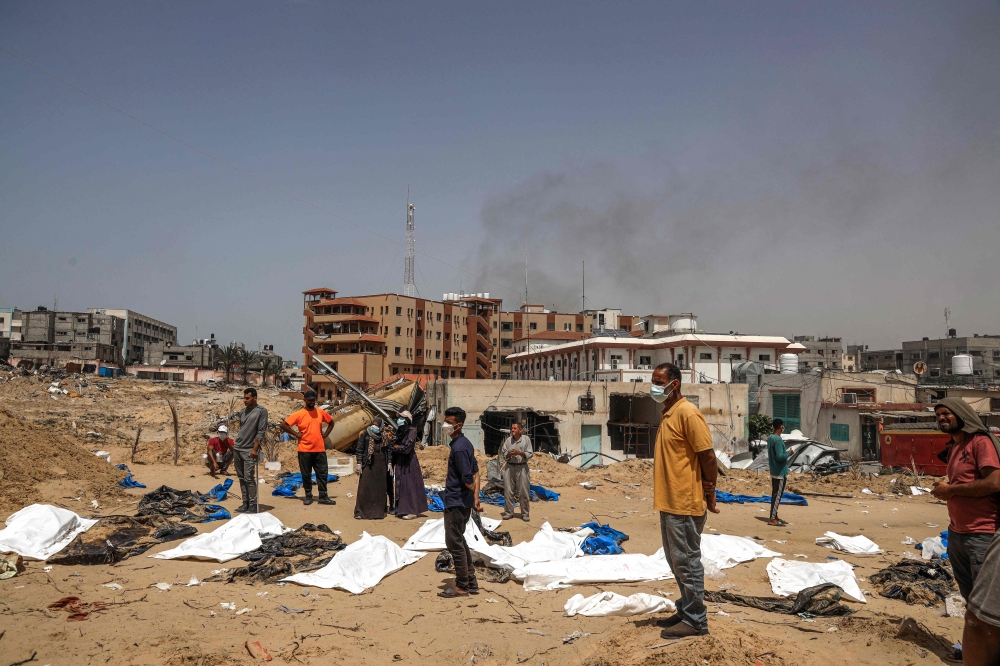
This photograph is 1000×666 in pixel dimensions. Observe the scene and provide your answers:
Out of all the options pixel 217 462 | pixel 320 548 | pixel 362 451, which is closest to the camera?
pixel 320 548

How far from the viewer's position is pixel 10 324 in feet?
336

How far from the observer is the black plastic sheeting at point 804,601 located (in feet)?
18.3

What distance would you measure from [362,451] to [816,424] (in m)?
27.5

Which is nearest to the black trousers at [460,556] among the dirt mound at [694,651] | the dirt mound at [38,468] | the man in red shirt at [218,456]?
the dirt mound at [694,651]

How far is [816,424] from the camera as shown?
31312 mm

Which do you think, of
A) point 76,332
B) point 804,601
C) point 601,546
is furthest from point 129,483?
point 76,332

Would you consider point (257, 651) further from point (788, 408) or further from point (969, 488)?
point (788, 408)

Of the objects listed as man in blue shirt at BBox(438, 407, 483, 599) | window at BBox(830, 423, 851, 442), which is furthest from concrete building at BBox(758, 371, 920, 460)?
man in blue shirt at BBox(438, 407, 483, 599)

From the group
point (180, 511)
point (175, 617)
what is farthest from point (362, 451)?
point (175, 617)

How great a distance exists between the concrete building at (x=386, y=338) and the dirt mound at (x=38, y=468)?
52.4m

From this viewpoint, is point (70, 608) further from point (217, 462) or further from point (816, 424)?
point (816, 424)

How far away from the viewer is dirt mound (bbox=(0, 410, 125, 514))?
30.7 feet

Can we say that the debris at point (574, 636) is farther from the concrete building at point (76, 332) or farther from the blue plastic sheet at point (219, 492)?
the concrete building at point (76, 332)

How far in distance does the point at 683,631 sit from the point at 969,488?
2.20 m
